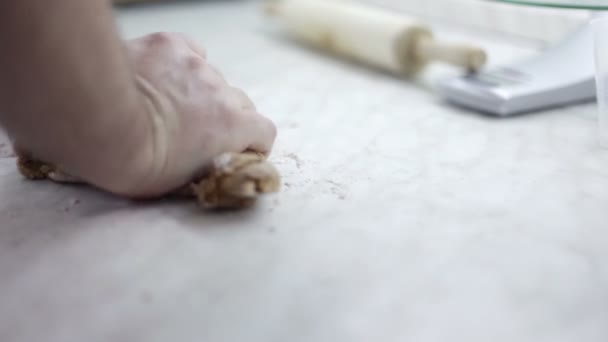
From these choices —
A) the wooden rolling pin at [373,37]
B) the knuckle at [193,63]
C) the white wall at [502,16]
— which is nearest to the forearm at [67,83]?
the knuckle at [193,63]

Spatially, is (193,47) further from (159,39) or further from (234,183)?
(234,183)

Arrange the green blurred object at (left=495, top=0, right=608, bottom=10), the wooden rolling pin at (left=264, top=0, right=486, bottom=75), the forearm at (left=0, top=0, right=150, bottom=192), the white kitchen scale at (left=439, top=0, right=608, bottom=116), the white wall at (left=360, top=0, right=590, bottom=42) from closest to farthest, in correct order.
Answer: the forearm at (left=0, top=0, right=150, bottom=192) → the green blurred object at (left=495, top=0, right=608, bottom=10) → the white kitchen scale at (left=439, top=0, right=608, bottom=116) → the wooden rolling pin at (left=264, top=0, right=486, bottom=75) → the white wall at (left=360, top=0, right=590, bottom=42)

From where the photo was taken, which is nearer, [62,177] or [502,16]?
[62,177]

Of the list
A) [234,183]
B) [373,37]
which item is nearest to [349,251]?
[234,183]

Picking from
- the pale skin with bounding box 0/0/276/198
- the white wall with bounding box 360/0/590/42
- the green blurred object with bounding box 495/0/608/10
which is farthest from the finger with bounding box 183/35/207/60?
the white wall with bounding box 360/0/590/42

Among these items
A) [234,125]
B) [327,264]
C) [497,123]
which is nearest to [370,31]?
[497,123]

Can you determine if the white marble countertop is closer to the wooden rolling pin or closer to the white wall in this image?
the wooden rolling pin

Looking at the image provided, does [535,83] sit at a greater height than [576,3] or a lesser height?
lesser
